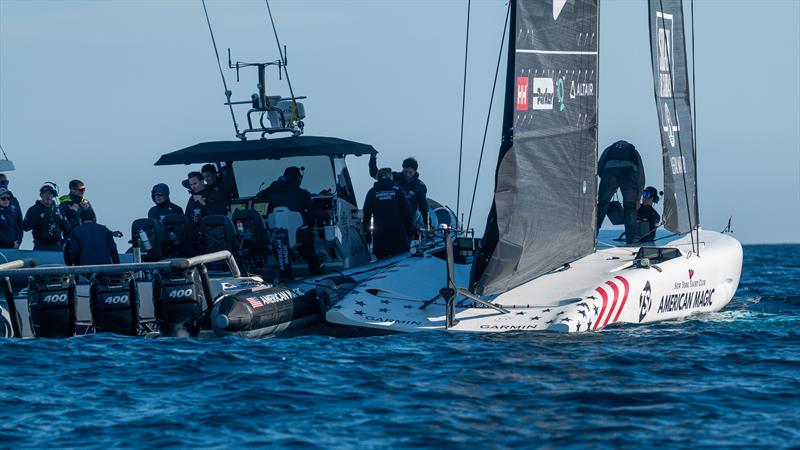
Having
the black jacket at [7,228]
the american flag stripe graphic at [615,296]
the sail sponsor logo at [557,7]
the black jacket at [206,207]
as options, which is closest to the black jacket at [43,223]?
the black jacket at [7,228]

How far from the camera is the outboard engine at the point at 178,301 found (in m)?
12.0

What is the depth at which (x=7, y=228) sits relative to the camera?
16.4m

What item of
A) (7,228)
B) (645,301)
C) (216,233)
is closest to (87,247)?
(216,233)

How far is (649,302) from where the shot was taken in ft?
41.8

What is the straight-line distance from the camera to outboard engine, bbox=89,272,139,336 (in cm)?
1200

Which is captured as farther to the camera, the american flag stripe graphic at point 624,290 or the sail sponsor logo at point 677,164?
the sail sponsor logo at point 677,164

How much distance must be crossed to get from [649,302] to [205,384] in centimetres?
526

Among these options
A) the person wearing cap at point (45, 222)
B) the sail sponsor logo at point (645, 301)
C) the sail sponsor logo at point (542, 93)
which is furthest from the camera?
the person wearing cap at point (45, 222)

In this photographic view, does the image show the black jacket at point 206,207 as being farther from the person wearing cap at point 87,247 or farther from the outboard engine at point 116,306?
the outboard engine at point 116,306

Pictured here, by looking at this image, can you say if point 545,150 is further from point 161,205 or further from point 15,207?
point 15,207

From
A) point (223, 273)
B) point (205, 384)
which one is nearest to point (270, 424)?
point (205, 384)

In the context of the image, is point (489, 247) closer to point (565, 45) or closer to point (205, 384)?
point (565, 45)

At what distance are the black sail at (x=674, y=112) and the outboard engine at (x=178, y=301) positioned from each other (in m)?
6.40

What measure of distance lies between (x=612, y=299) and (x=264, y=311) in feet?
10.9
